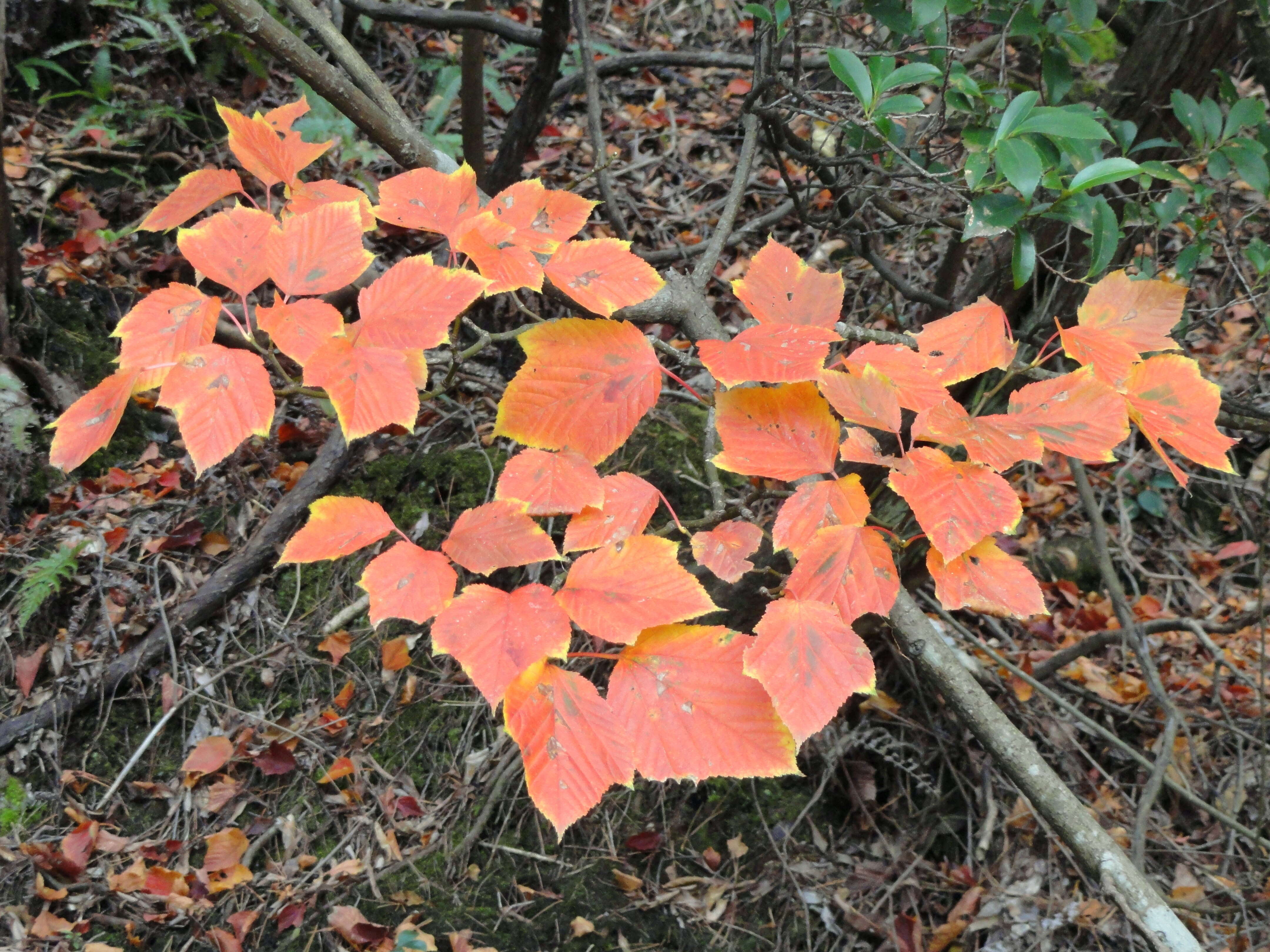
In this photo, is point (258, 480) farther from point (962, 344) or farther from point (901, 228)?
point (962, 344)

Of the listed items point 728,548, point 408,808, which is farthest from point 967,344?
point 408,808

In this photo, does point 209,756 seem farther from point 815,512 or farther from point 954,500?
point 954,500

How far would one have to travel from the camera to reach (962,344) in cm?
113

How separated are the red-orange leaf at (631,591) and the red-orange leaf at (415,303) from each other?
1.13 feet

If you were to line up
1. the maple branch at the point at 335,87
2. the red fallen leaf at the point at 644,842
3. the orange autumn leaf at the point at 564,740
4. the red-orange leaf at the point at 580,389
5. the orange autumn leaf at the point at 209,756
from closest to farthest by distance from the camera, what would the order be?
the orange autumn leaf at the point at 564,740, the red-orange leaf at the point at 580,389, the maple branch at the point at 335,87, the red fallen leaf at the point at 644,842, the orange autumn leaf at the point at 209,756

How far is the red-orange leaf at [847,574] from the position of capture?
0.95 m

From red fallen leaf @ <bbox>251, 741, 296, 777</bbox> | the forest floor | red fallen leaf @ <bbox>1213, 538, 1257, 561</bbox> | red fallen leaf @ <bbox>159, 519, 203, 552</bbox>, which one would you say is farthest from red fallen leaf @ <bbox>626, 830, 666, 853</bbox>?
red fallen leaf @ <bbox>1213, 538, 1257, 561</bbox>

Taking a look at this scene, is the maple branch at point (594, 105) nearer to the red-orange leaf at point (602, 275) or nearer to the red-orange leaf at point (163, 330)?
the red-orange leaf at point (602, 275)

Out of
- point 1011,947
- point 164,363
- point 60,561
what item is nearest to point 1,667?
point 60,561

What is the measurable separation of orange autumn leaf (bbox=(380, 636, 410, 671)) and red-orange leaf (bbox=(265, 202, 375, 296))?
1543 mm

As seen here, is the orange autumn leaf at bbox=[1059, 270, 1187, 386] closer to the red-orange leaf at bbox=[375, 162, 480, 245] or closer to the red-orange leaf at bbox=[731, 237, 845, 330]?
the red-orange leaf at bbox=[731, 237, 845, 330]

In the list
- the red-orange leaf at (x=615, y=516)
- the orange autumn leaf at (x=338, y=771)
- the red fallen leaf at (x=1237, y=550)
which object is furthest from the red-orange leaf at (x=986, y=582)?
the red fallen leaf at (x=1237, y=550)

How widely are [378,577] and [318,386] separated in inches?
9.6

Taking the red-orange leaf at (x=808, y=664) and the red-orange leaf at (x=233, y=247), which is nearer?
the red-orange leaf at (x=808, y=664)
